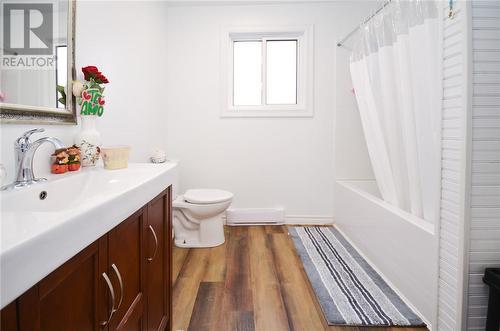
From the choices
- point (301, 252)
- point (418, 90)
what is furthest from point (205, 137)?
point (418, 90)

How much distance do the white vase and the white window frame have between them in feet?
6.23

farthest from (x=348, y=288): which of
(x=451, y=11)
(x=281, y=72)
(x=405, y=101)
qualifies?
(x=281, y=72)

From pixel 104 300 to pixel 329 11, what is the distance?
3.27 m

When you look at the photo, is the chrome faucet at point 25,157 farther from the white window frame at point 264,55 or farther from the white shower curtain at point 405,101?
the white window frame at point 264,55

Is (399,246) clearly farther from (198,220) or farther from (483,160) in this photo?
(198,220)

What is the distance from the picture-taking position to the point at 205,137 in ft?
10.5

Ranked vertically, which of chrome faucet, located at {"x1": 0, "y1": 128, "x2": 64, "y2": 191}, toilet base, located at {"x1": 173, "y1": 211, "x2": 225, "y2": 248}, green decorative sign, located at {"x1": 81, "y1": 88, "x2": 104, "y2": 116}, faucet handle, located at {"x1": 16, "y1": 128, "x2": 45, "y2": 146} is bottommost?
toilet base, located at {"x1": 173, "y1": 211, "x2": 225, "y2": 248}

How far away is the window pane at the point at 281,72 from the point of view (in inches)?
129

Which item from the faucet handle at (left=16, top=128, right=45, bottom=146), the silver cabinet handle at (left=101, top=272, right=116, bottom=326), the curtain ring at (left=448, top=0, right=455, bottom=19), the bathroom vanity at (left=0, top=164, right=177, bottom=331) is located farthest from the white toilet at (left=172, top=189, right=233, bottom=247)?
the curtain ring at (left=448, top=0, right=455, bottom=19)

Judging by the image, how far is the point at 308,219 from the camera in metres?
3.24

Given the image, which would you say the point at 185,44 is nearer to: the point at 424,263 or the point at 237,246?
the point at 237,246

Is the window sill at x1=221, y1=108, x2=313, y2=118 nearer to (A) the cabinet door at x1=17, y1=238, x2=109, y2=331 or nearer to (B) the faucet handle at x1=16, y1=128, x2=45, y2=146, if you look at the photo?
(B) the faucet handle at x1=16, y1=128, x2=45, y2=146

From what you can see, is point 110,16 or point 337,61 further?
point 337,61

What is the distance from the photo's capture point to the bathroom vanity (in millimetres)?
443
